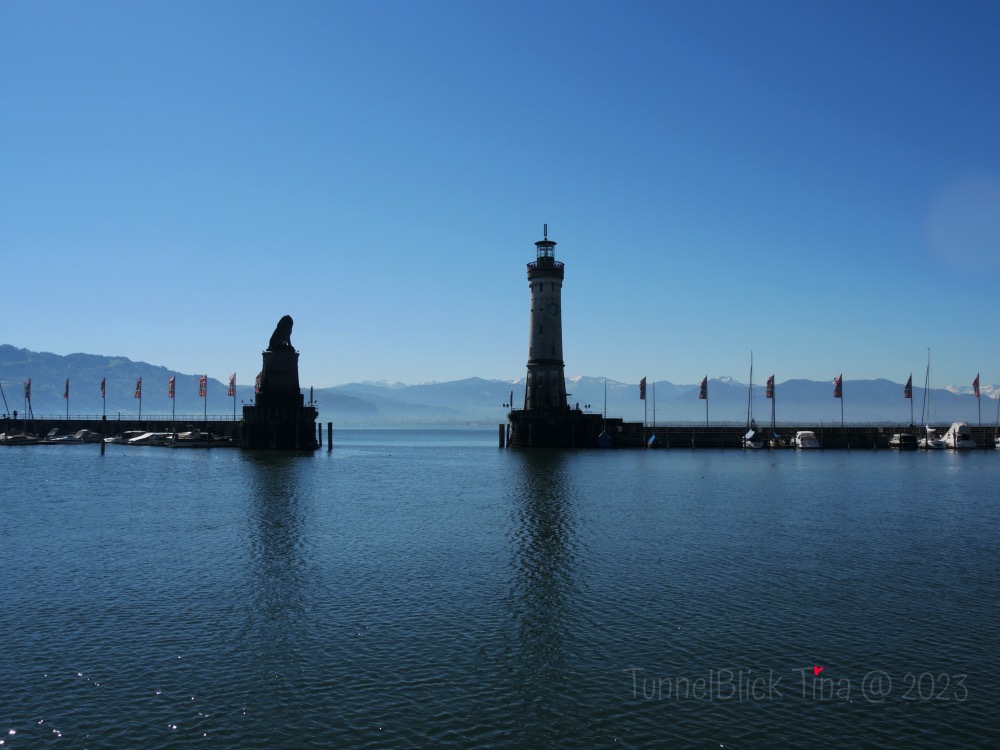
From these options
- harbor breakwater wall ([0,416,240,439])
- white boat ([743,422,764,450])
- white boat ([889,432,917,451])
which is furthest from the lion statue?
white boat ([889,432,917,451])

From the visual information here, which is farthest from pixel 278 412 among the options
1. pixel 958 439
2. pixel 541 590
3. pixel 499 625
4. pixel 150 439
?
pixel 958 439

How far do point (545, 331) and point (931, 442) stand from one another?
192 ft

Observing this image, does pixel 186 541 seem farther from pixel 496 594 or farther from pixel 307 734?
pixel 307 734

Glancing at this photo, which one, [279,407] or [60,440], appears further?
[60,440]

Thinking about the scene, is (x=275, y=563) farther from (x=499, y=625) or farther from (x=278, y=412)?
(x=278, y=412)

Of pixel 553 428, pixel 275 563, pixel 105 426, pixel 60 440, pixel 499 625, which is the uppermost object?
pixel 553 428

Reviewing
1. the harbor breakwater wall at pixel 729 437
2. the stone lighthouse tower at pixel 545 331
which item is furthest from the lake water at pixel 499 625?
the harbor breakwater wall at pixel 729 437

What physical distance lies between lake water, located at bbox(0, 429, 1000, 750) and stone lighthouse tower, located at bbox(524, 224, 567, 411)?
2170 inches

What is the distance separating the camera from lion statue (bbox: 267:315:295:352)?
98500mm

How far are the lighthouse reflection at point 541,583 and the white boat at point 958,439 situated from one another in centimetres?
7633

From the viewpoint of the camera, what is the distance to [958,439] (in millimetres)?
107688

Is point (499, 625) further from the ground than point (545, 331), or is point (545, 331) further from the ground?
point (545, 331)

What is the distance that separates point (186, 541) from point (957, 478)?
6574cm

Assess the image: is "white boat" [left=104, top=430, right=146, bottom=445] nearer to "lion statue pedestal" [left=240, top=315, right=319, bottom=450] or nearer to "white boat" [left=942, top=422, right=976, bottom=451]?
"lion statue pedestal" [left=240, top=315, right=319, bottom=450]
